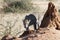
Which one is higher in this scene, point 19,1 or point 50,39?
point 19,1

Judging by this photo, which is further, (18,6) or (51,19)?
(18,6)

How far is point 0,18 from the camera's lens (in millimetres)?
15070

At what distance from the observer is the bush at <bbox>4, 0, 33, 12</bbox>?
17719 millimetres

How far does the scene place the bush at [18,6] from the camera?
1772 cm

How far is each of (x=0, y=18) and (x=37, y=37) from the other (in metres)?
10.4

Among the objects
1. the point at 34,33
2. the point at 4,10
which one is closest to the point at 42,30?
the point at 34,33

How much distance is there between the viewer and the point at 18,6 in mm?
18812

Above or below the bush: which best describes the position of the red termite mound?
below

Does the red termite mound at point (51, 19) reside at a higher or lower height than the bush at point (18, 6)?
lower

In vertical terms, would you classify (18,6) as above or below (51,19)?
above

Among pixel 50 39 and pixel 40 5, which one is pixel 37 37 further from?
pixel 40 5

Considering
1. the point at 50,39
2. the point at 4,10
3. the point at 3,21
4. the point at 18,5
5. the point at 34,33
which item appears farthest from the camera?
the point at 18,5

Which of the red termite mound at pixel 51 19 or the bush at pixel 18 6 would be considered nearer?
the red termite mound at pixel 51 19

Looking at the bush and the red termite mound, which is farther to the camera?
the bush
